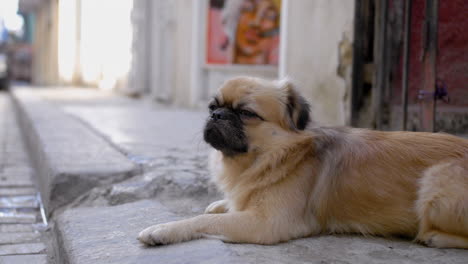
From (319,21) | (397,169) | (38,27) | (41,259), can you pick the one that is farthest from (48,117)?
(38,27)

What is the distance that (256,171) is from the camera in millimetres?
3246

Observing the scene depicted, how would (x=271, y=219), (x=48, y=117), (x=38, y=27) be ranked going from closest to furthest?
1. (x=271, y=219)
2. (x=48, y=117)
3. (x=38, y=27)

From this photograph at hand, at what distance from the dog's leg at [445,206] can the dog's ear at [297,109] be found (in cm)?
74

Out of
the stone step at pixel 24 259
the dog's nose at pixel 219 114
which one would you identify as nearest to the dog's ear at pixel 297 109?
the dog's nose at pixel 219 114

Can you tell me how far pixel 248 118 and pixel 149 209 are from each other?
101 centimetres

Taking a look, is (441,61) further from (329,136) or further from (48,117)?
(48,117)

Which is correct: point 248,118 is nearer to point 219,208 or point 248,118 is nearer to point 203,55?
point 219,208

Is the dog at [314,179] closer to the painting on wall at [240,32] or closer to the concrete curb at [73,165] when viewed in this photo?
the concrete curb at [73,165]

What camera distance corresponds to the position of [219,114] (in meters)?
3.22

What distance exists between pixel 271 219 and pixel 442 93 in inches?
108

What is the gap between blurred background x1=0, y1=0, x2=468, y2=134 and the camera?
5012 millimetres

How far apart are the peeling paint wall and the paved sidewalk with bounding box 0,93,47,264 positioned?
10.9 ft

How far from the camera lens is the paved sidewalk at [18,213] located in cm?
361

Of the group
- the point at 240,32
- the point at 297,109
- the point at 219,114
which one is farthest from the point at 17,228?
the point at 240,32
